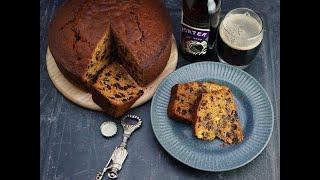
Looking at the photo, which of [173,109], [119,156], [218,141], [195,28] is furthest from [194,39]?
[119,156]

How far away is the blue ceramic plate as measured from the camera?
6.50ft

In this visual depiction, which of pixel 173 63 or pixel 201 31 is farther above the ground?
pixel 201 31

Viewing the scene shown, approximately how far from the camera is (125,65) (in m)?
2.17

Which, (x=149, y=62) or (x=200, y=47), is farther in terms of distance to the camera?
(x=200, y=47)

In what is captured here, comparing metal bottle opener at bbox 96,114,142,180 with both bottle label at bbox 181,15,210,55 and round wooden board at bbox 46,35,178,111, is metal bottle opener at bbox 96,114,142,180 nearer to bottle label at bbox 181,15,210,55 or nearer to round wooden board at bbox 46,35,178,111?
round wooden board at bbox 46,35,178,111

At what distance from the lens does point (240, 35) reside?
212cm

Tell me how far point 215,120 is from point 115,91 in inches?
16.4

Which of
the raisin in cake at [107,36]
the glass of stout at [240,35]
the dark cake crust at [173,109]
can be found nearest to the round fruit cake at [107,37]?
the raisin in cake at [107,36]

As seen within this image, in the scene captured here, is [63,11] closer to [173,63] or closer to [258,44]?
[173,63]

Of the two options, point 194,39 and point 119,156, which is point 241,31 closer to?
point 194,39

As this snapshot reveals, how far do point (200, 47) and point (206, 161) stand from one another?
500 mm

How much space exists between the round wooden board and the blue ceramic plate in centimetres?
6


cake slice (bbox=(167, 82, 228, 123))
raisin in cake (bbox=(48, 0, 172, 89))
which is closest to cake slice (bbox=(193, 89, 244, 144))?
cake slice (bbox=(167, 82, 228, 123))
